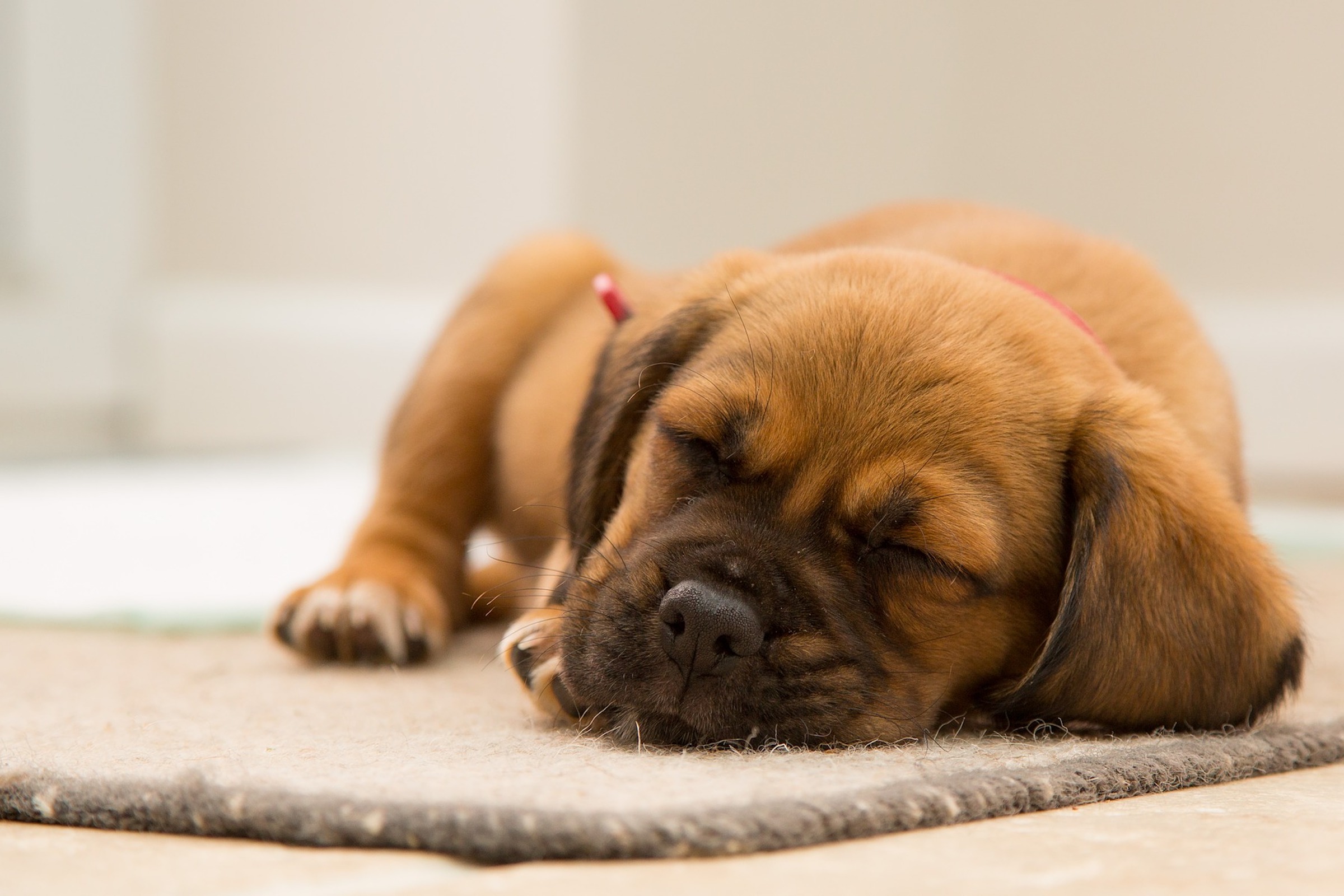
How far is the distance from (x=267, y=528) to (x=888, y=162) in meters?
4.23

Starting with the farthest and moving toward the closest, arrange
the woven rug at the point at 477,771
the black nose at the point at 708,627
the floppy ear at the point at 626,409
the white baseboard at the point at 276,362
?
the white baseboard at the point at 276,362 < the floppy ear at the point at 626,409 < the black nose at the point at 708,627 < the woven rug at the point at 477,771

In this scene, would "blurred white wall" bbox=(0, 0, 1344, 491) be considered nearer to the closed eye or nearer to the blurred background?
the blurred background

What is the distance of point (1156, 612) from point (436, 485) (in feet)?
6.28

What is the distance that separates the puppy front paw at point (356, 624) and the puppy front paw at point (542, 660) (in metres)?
0.48

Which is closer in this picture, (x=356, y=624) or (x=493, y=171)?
(x=356, y=624)

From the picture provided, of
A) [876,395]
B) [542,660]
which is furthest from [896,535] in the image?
[542,660]

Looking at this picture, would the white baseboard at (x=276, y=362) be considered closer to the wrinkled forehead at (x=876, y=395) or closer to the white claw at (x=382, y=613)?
the white claw at (x=382, y=613)

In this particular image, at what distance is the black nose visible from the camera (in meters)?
2.03

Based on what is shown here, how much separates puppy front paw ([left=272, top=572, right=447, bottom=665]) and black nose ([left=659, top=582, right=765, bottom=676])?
1.10 metres

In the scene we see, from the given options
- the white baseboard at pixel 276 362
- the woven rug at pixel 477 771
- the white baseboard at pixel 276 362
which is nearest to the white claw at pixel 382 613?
the woven rug at pixel 477 771

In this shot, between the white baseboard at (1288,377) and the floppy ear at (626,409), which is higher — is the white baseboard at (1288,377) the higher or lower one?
the lower one

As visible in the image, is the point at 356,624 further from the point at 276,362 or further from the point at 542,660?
the point at 276,362

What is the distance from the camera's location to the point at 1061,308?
262 centimetres

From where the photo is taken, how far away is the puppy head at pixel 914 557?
210 cm
